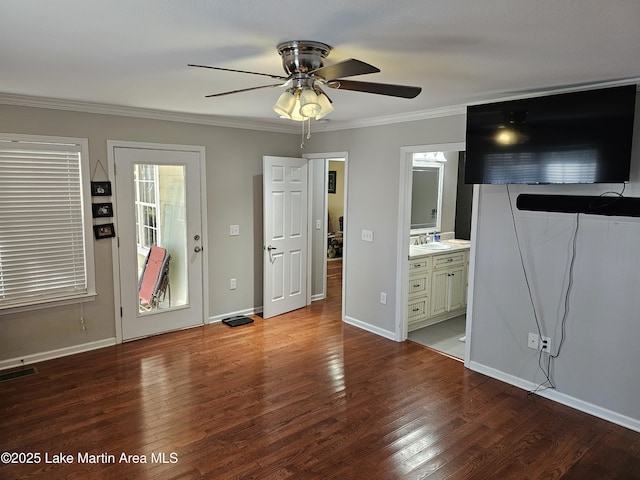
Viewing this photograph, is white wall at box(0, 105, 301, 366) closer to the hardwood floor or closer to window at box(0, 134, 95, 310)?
window at box(0, 134, 95, 310)

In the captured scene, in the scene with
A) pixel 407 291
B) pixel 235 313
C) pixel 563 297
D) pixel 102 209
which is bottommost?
pixel 235 313

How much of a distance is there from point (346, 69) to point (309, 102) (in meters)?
0.31

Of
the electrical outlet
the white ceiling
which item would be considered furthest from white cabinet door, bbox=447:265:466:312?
the white ceiling

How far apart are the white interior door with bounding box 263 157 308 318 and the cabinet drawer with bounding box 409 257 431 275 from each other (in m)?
1.50

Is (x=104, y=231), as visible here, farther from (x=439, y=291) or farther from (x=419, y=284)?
(x=439, y=291)

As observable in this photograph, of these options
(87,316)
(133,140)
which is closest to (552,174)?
(133,140)

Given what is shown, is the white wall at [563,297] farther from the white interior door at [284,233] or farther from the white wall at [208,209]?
the white wall at [208,209]

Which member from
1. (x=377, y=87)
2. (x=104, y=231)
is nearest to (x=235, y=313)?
(x=104, y=231)

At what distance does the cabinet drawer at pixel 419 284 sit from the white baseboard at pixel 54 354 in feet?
10.2

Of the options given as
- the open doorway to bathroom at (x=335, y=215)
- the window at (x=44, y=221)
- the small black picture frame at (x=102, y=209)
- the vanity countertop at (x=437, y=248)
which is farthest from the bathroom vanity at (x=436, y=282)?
the open doorway to bathroom at (x=335, y=215)

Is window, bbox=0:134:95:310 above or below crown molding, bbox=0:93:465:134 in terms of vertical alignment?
below

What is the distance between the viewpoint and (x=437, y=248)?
511cm

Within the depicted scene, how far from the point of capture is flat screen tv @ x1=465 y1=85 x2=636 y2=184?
2732 millimetres

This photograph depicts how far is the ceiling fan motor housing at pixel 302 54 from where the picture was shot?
205 cm
